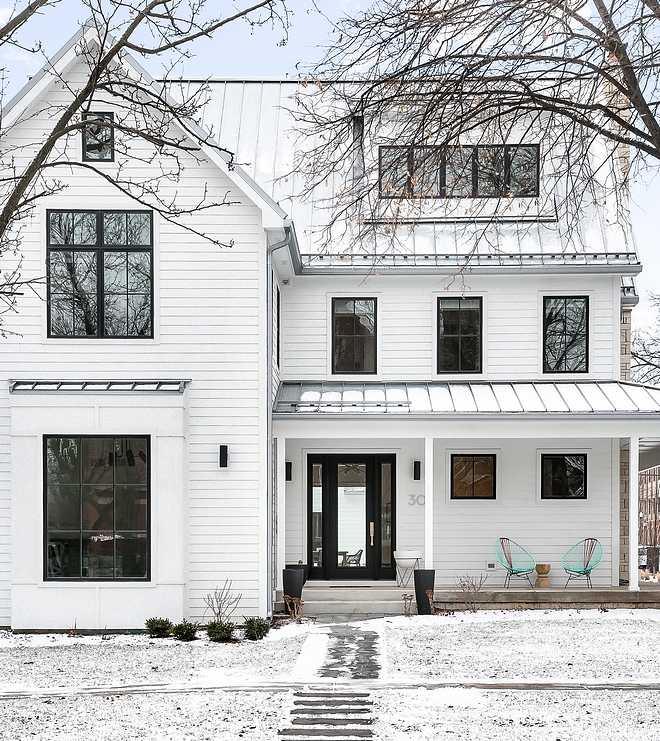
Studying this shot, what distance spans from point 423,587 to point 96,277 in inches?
242

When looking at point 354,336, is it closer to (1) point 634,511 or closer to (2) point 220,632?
(1) point 634,511

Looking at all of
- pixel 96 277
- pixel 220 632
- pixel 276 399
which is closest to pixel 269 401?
pixel 276 399

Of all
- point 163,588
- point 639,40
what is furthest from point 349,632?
point 639,40

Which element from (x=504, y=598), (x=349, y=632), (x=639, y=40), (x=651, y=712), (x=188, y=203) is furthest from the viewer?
(x=504, y=598)

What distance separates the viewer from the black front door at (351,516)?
1538cm

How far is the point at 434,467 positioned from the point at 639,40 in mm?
9897

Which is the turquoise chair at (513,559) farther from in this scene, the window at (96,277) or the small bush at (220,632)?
the window at (96,277)

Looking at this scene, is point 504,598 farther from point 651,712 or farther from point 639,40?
point 639,40

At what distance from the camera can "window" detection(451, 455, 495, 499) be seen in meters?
15.4

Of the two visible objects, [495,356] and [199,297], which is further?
[495,356]

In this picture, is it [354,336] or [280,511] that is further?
[354,336]

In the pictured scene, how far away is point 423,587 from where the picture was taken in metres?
13.3

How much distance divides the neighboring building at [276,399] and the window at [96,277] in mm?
26

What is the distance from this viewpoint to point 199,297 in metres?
12.4
